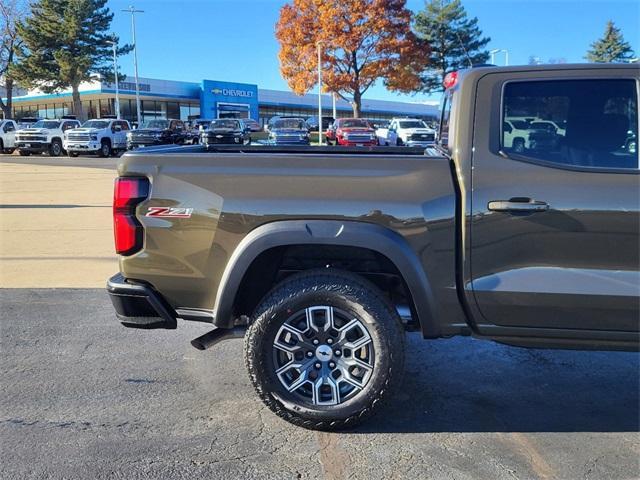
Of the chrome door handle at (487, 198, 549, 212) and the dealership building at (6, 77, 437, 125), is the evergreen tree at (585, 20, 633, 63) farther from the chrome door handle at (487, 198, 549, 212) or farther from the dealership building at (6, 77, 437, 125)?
the chrome door handle at (487, 198, 549, 212)

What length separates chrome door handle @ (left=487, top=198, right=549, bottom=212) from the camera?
297cm

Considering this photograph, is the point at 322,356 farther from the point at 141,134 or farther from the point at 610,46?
the point at 610,46

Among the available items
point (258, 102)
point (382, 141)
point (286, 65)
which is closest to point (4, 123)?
point (286, 65)

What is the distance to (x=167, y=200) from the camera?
322cm

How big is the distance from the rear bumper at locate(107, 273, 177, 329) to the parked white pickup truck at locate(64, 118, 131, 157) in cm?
2771

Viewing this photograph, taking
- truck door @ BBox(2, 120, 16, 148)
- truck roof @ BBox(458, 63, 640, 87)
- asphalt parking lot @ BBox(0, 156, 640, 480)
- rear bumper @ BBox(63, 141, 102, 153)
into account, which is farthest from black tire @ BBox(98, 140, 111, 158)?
truck roof @ BBox(458, 63, 640, 87)

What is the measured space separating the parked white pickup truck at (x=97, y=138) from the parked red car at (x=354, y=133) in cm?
1176

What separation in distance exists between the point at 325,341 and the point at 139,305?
113 cm

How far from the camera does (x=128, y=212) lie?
327 cm

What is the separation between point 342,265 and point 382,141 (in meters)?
33.0

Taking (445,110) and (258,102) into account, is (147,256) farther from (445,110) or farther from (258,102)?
(258,102)

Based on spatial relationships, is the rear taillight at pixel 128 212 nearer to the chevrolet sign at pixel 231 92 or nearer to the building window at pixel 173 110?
the chevrolet sign at pixel 231 92

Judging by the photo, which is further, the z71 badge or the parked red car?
the parked red car

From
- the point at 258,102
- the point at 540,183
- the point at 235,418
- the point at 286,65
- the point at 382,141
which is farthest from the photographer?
the point at 258,102
